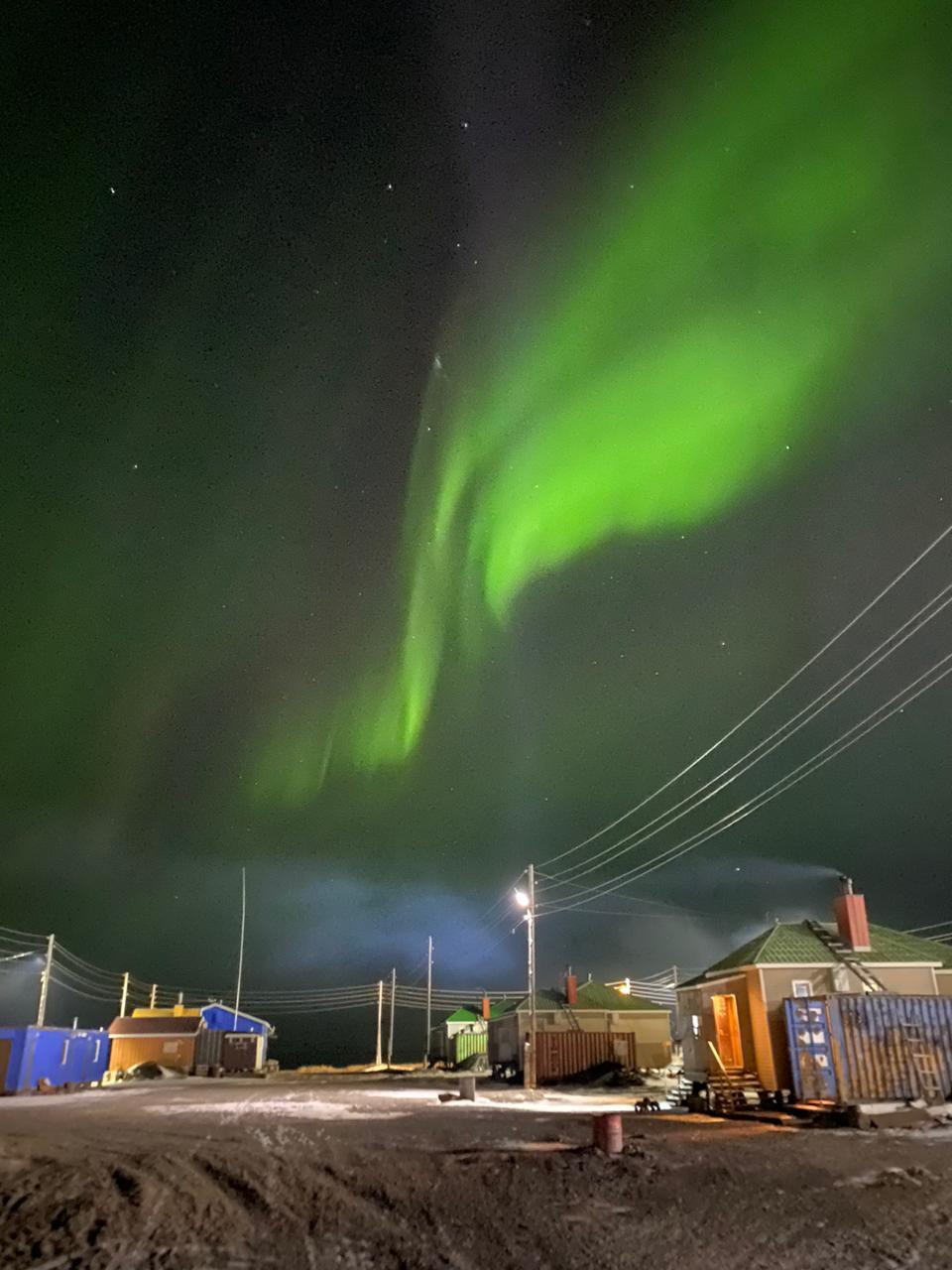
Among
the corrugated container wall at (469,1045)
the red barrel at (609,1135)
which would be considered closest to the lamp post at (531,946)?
the red barrel at (609,1135)

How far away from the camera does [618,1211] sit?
41.3 feet

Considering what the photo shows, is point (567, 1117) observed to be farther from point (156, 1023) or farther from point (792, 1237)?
point (156, 1023)

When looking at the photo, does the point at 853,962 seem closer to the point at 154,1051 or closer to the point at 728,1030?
the point at 728,1030

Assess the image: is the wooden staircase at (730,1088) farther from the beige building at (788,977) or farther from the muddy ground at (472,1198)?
the muddy ground at (472,1198)

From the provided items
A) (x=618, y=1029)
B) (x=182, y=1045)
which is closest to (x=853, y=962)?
(x=618, y=1029)

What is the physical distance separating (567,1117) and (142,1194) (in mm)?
14589

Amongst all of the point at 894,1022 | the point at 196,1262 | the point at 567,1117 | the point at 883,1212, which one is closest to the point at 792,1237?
the point at 883,1212

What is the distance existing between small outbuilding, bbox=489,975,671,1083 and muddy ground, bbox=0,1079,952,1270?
2752 centimetres

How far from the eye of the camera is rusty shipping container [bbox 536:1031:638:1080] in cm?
4769

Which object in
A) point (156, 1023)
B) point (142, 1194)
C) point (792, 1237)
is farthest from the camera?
point (156, 1023)

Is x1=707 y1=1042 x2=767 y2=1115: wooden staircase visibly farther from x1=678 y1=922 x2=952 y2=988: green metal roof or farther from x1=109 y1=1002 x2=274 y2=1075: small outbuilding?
x1=109 y1=1002 x2=274 y2=1075: small outbuilding

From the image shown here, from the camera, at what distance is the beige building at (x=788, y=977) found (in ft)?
101

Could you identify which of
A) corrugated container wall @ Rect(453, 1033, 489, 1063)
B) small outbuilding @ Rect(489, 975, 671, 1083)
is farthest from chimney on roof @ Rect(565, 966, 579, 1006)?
corrugated container wall @ Rect(453, 1033, 489, 1063)

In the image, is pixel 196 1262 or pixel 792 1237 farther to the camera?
pixel 792 1237
